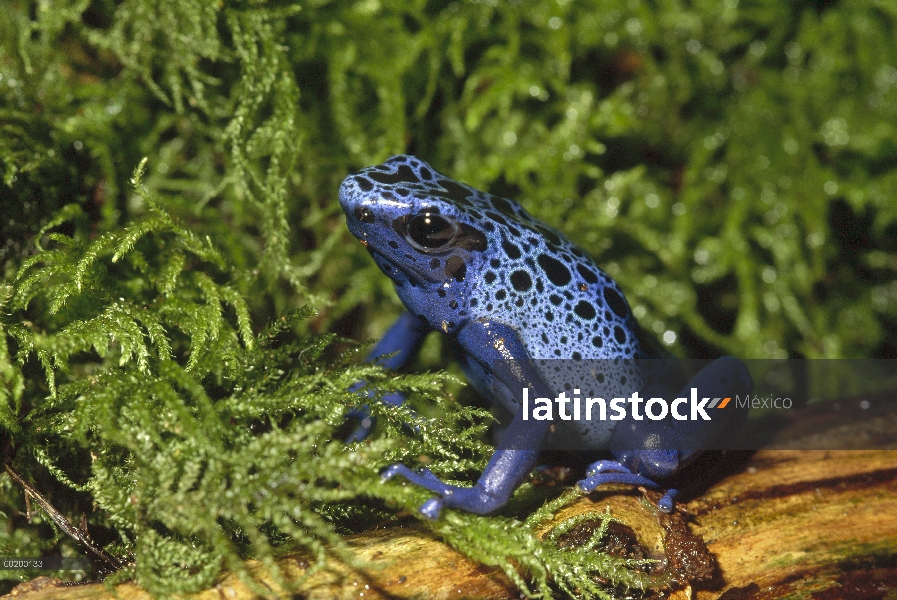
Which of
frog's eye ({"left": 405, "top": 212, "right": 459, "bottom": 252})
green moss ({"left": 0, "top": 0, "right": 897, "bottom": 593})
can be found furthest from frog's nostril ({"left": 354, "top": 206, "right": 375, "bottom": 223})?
green moss ({"left": 0, "top": 0, "right": 897, "bottom": 593})

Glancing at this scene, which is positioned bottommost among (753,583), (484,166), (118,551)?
(753,583)

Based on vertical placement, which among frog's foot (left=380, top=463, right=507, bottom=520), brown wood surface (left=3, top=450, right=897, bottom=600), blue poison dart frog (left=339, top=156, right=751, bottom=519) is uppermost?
blue poison dart frog (left=339, top=156, right=751, bottom=519)

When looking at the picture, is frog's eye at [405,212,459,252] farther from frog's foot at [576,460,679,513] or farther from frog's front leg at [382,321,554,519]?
frog's foot at [576,460,679,513]

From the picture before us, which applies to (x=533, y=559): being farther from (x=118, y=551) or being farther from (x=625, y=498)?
(x=118, y=551)

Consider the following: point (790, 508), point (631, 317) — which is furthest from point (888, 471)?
point (631, 317)

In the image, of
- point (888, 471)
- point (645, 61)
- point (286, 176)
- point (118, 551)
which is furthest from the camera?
point (645, 61)

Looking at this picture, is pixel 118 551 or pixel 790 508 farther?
pixel 790 508
